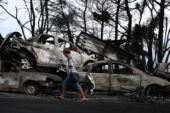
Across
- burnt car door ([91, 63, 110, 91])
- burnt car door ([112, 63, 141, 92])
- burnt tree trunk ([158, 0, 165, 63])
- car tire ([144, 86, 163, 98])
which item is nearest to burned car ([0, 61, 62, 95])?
burnt car door ([91, 63, 110, 91])

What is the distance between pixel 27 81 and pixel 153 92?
15.3 feet

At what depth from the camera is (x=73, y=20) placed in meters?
34.4

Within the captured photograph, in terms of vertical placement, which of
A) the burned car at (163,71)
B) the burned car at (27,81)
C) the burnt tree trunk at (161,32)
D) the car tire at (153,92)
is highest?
the burnt tree trunk at (161,32)

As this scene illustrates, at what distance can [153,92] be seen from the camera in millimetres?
11555

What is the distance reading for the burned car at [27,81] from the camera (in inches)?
437

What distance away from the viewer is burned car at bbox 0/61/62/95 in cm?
1109

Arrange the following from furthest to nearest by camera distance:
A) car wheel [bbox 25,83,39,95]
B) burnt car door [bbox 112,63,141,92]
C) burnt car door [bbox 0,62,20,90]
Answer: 1. burnt car door [bbox 112,63,141,92]
2. burnt car door [bbox 0,62,20,90]
3. car wheel [bbox 25,83,39,95]

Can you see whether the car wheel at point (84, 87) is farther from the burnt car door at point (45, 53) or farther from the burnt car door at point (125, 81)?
the burnt car door at point (45, 53)

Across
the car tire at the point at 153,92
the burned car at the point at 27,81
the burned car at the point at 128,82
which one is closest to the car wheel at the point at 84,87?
the burned car at the point at 128,82

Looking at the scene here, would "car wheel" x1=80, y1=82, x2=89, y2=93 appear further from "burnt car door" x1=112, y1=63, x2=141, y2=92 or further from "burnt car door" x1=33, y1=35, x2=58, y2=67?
"burnt car door" x1=33, y1=35, x2=58, y2=67

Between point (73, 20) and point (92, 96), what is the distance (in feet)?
78.9

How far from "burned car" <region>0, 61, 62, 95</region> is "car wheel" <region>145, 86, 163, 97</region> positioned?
328 centimetres

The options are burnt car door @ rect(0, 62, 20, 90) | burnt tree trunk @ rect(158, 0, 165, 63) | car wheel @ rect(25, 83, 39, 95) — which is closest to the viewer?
car wheel @ rect(25, 83, 39, 95)

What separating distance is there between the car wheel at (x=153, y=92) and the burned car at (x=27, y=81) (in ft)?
10.8
